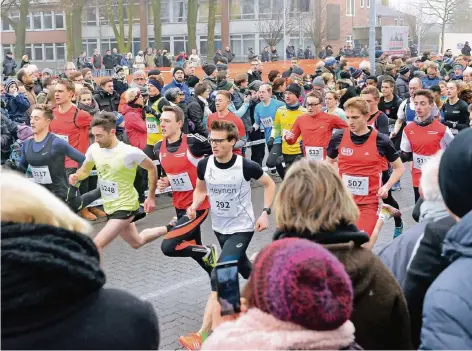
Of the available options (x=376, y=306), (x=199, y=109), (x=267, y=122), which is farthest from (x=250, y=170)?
(x=267, y=122)

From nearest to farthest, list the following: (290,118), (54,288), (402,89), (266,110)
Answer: (54,288) < (290,118) < (266,110) < (402,89)

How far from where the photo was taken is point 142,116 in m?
11.0

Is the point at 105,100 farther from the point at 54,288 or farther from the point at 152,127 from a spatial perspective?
the point at 54,288

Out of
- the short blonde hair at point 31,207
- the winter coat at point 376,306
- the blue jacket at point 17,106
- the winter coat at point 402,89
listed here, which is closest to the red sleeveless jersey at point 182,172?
the winter coat at point 376,306

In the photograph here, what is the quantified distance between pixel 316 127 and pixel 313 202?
6.42 metres

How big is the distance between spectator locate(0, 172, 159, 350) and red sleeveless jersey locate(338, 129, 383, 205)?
5026 millimetres

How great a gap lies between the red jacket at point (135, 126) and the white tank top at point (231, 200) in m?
5.04

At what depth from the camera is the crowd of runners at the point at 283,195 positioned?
2.13 m

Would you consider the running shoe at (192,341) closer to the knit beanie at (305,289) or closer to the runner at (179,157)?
the runner at (179,157)

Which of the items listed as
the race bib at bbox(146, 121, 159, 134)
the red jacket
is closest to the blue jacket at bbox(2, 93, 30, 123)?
the red jacket

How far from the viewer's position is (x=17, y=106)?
11.0 metres

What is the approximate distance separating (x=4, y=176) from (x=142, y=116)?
892 centimetres

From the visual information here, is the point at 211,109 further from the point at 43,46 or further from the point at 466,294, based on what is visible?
the point at 43,46

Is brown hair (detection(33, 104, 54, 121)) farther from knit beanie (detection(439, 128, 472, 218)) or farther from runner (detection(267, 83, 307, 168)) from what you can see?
knit beanie (detection(439, 128, 472, 218))
